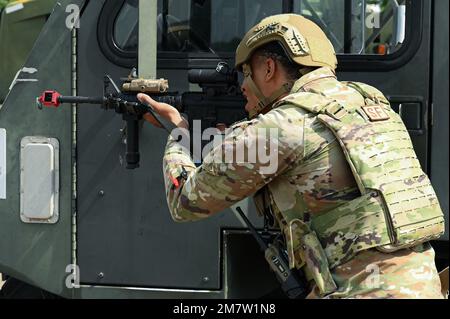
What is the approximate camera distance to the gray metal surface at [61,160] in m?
3.30

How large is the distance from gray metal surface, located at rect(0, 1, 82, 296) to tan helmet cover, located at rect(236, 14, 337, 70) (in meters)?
1.08

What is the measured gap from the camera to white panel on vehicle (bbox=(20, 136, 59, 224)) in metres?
3.30

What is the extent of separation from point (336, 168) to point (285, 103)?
0.24 metres

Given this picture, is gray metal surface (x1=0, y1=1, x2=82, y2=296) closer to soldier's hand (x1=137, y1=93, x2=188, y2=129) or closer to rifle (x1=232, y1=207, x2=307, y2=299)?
soldier's hand (x1=137, y1=93, x2=188, y2=129)

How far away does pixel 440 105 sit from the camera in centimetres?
304

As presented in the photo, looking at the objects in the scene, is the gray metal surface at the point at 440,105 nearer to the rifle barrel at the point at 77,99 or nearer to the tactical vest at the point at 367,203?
the tactical vest at the point at 367,203

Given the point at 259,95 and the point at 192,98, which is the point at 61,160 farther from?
the point at 259,95

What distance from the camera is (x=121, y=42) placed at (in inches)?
129

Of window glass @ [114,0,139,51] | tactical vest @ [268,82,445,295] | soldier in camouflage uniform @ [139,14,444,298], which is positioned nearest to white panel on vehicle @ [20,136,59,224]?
window glass @ [114,0,139,51]

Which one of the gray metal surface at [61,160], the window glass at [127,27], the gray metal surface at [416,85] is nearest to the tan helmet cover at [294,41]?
the gray metal surface at [416,85]

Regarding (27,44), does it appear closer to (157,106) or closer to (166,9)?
(166,9)

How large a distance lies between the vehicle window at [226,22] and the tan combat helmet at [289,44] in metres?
0.69

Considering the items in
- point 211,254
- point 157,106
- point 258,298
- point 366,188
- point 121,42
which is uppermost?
point 121,42
